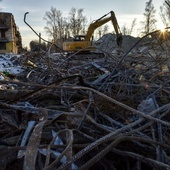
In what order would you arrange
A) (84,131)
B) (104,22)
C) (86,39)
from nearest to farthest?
(84,131), (104,22), (86,39)

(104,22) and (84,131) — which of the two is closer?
(84,131)

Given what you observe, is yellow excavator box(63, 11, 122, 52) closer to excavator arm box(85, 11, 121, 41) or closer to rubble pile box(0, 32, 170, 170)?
excavator arm box(85, 11, 121, 41)

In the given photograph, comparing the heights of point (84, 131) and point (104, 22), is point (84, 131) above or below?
below

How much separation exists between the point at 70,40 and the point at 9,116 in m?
12.1

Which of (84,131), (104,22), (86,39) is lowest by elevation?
(84,131)

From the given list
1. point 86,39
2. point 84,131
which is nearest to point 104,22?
point 86,39

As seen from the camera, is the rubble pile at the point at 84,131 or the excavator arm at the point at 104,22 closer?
the rubble pile at the point at 84,131

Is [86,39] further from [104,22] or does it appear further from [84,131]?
[84,131]

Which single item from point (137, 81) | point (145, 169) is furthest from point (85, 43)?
point (145, 169)

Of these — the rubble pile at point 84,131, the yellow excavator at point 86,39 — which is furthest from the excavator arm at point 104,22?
the rubble pile at point 84,131

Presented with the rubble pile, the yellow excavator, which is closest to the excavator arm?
the yellow excavator

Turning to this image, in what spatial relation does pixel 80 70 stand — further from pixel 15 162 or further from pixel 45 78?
pixel 15 162

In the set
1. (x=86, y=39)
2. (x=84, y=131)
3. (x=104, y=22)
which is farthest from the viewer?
(x=86, y=39)

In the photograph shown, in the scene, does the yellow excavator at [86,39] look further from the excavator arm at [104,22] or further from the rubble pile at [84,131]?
the rubble pile at [84,131]
